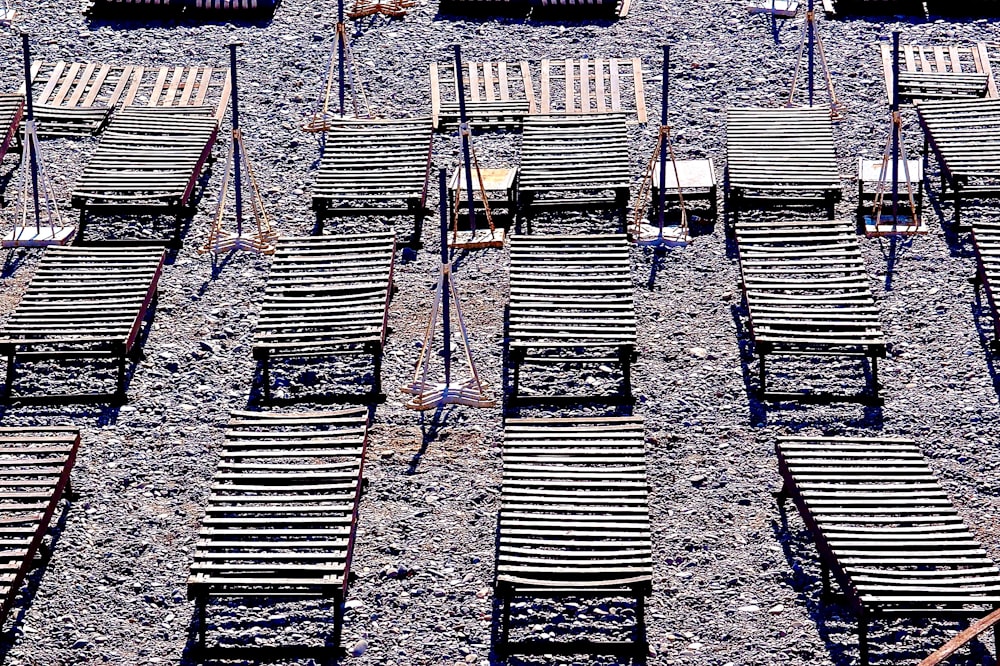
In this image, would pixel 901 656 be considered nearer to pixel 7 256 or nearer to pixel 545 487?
pixel 545 487

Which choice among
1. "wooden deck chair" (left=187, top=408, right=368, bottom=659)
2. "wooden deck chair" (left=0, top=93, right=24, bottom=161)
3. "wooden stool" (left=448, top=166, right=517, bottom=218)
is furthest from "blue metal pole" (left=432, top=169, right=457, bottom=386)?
"wooden deck chair" (left=0, top=93, right=24, bottom=161)

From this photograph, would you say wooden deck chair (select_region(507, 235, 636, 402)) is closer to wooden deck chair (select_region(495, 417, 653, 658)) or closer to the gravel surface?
the gravel surface

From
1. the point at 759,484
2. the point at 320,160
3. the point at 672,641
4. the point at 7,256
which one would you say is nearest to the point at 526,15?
the point at 320,160

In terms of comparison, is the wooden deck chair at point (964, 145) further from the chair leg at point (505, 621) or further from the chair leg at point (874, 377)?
the chair leg at point (505, 621)

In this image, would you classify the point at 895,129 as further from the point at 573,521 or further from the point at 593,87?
the point at 573,521

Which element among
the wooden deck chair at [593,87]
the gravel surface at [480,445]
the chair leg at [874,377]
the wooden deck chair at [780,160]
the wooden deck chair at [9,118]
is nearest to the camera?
the gravel surface at [480,445]

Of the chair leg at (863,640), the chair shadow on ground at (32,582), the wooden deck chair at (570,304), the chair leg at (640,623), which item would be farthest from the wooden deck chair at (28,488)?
the chair leg at (863,640)
